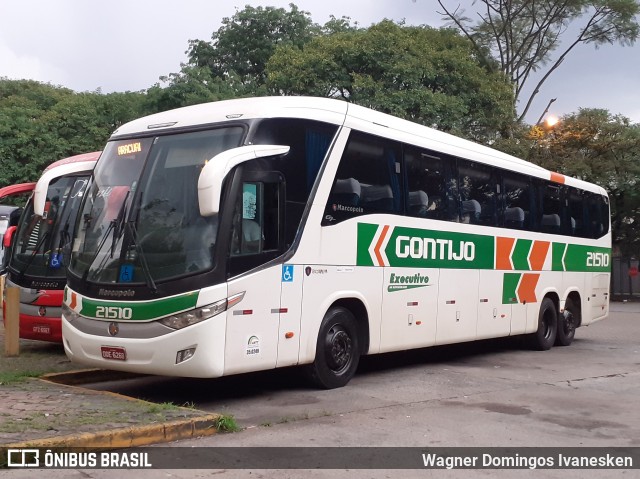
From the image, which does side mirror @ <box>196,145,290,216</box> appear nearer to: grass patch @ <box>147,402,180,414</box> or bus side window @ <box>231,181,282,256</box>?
bus side window @ <box>231,181,282,256</box>

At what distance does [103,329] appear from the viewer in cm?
858

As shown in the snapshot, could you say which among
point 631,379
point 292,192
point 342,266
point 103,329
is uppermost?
point 292,192

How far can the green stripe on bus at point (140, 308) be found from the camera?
318 inches

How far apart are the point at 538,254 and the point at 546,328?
1808 millimetres

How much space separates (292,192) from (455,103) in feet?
74.1

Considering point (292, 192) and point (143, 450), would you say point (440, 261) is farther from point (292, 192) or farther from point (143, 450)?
point (143, 450)

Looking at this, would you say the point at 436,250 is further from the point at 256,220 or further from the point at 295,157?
the point at 256,220

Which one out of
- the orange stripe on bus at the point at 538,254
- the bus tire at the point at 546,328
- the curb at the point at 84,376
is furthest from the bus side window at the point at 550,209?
the curb at the point at 84,376

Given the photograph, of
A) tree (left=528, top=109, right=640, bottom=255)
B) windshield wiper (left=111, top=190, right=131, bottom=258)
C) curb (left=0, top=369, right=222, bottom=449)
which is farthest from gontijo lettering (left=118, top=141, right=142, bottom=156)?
tree (left=528, top=109, right=640, bottom=255)

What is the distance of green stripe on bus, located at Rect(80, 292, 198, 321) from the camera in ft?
26.5

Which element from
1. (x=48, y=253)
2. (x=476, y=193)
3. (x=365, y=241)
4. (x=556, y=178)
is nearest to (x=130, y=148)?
(x=365, y=241)

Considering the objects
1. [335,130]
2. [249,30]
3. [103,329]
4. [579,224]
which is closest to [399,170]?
[335,130]

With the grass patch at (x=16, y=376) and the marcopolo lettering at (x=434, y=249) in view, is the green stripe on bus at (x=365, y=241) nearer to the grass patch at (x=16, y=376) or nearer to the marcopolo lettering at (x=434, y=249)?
the marcopolo lettering at (x=434, y=249)

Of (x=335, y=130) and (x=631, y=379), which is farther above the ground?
(x=335, y=130)
